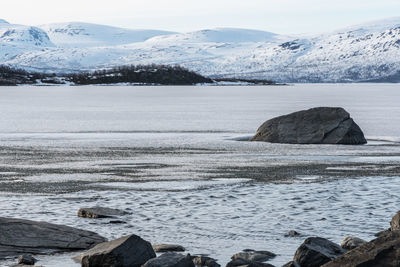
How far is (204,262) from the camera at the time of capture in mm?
9055

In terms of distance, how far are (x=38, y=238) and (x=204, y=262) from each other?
2.40 meters

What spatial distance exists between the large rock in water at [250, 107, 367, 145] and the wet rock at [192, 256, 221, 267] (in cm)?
1658

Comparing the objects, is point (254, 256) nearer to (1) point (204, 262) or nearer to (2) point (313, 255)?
(1) point (204, 262)

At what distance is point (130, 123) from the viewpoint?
35719mm

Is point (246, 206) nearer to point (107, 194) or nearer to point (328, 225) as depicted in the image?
point (328, 225)

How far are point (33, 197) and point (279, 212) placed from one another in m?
4.58

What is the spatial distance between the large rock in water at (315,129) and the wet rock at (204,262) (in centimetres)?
1658

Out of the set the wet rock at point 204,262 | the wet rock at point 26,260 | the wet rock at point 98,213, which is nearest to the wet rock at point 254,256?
the wet rock at point 204,262

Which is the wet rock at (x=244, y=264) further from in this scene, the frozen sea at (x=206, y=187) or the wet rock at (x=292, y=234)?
the wet rock at (x=292, y=234)

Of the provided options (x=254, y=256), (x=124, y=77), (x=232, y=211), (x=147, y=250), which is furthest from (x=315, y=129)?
(x=124, y=77)

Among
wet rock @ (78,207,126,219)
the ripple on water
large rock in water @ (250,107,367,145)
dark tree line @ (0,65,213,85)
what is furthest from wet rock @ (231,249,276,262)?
dark tree line @ (0,65,213,85)

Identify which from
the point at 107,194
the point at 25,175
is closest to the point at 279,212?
the point at 107,194

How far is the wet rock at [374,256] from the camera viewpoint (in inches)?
285

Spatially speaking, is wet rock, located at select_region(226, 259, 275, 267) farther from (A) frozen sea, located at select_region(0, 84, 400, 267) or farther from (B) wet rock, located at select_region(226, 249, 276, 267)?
(A) frozen sea, located at select_region(0, 84, 400, 267)
